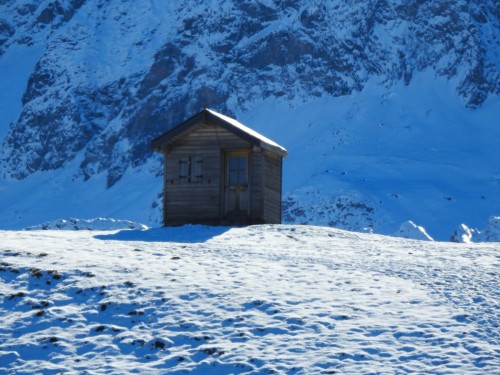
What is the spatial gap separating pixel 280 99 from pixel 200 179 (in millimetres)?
75141

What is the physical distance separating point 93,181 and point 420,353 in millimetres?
94576

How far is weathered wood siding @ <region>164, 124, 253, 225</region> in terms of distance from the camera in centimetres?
4169

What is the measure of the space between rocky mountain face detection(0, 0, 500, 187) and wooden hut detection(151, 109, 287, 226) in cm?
7170

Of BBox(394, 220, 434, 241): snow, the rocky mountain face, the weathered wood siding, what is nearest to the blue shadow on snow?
the weathered wood siding

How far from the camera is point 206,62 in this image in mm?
129875

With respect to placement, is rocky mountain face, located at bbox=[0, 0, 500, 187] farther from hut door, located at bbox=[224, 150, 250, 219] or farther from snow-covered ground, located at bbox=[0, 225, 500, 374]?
snow-covered ground, located at bbox=[0, 225, 500, 374]

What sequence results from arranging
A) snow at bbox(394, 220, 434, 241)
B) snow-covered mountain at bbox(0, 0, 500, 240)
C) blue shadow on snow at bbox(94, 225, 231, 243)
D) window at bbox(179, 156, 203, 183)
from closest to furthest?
blue shadow on snow at bbox(94, 225, 231, 243) < window at bbox(179, 156, 203, 183) < snow at bbox(394, 220, 434, 241) < snow-covered mountain at bbox(0, 0, 500, 240)

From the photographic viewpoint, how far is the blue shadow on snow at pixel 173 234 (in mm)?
36125

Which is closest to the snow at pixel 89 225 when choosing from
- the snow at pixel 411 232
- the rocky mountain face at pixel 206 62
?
the snow at pixel 411 232

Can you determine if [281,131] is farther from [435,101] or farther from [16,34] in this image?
[16,34]

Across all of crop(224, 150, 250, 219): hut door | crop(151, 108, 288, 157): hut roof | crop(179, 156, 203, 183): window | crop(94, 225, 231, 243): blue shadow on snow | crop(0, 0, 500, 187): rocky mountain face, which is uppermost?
crop(0, 0, 500, 187): rocky mountain face

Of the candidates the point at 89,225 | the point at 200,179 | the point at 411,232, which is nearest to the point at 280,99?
the point at 411,232

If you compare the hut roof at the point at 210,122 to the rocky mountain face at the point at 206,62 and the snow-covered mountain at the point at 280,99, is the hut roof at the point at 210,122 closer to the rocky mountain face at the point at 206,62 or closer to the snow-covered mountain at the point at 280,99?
the snow-covered mountain at the point at 280,99

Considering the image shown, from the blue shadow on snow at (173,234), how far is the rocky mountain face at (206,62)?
2978 inches
